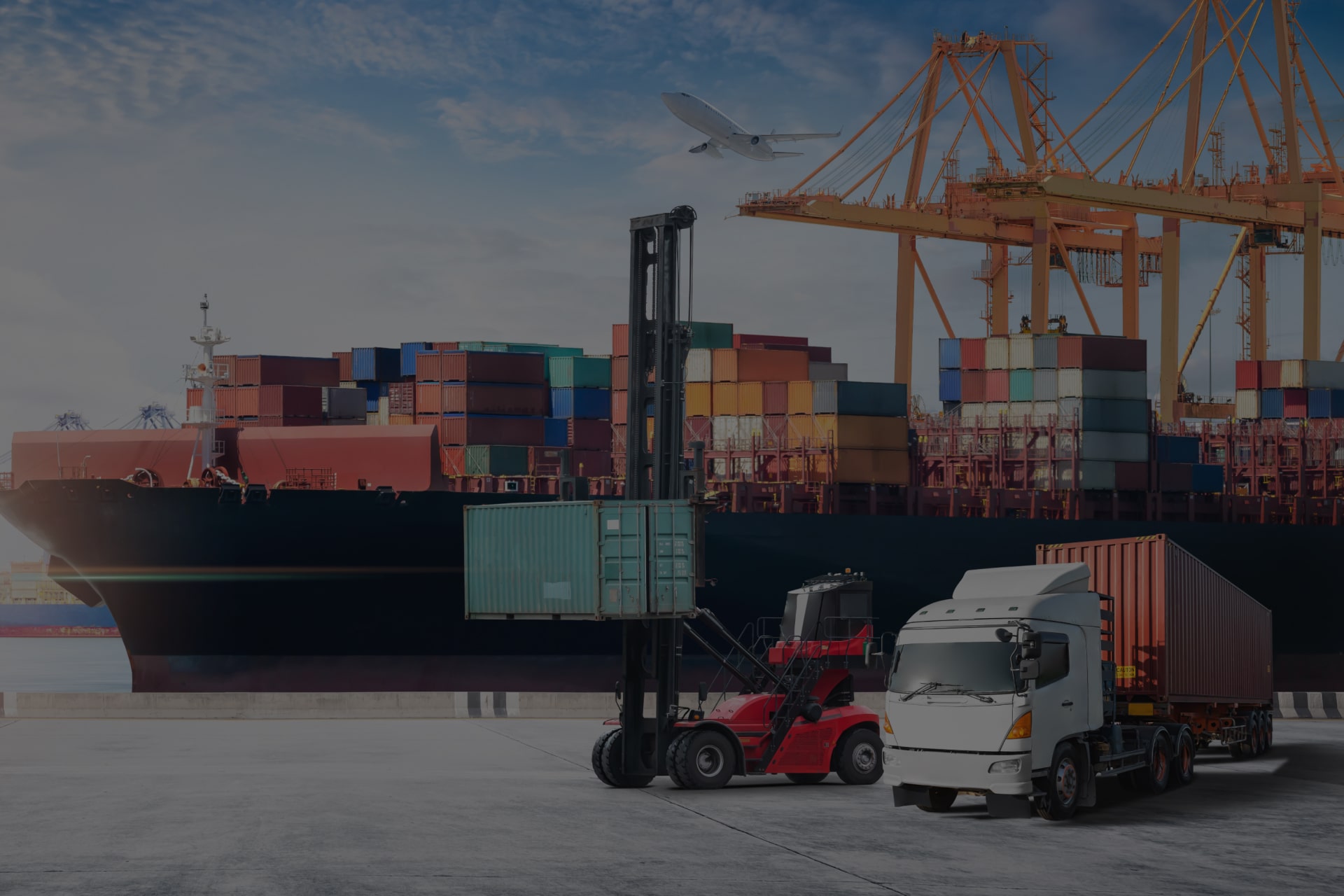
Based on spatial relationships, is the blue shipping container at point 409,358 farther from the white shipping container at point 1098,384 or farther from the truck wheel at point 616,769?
the truck wheel at point 616,769

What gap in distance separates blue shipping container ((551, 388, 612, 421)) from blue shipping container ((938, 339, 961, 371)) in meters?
10.6

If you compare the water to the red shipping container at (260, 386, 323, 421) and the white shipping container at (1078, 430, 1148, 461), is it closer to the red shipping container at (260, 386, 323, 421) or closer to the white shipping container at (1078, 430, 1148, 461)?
the red shipping container at (260, 386, 323, 421)

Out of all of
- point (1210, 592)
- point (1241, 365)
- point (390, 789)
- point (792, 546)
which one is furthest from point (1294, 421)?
point (390, 789)

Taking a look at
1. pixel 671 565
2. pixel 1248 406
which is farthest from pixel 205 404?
pixel 1248 406

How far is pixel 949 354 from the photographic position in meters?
45.3

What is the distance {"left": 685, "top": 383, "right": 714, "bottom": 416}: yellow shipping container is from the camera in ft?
140

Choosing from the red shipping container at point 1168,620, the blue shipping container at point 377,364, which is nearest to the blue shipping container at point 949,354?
the blue shipping container at point 377,364

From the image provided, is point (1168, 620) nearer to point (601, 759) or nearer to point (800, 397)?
point (601, 759)

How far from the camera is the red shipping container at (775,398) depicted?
4112 cm

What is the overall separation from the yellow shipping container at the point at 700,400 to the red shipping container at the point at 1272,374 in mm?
20991

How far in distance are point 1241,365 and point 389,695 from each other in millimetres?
34426

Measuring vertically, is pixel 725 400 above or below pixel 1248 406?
below

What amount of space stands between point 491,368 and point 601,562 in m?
24.8

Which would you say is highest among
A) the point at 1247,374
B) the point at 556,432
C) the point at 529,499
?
the point at 1247,374
